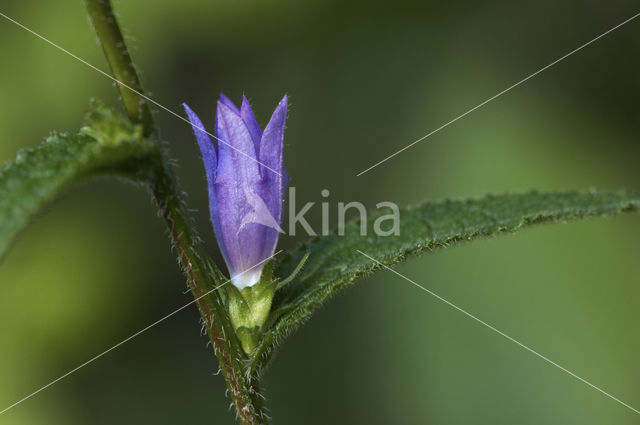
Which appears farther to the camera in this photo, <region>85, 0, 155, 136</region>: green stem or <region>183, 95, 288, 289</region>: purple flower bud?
<region>183, 95, 288, 289</region>: purple flower bud

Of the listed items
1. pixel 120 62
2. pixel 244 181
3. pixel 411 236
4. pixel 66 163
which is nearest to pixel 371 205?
pixel 411 236

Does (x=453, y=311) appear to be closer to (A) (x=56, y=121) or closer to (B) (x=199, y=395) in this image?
(B) (x=199, y=395)

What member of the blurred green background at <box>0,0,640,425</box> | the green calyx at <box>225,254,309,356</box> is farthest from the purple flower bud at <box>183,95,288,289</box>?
the blurred green background at <box>0,0,640,425</box>

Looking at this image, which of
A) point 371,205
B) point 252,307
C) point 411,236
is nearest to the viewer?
point 252,307

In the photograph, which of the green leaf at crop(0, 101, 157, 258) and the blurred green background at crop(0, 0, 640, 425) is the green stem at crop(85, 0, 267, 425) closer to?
the green leaf at crop(0, 101, 157, 258)

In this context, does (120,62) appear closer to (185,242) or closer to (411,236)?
(185,242)
